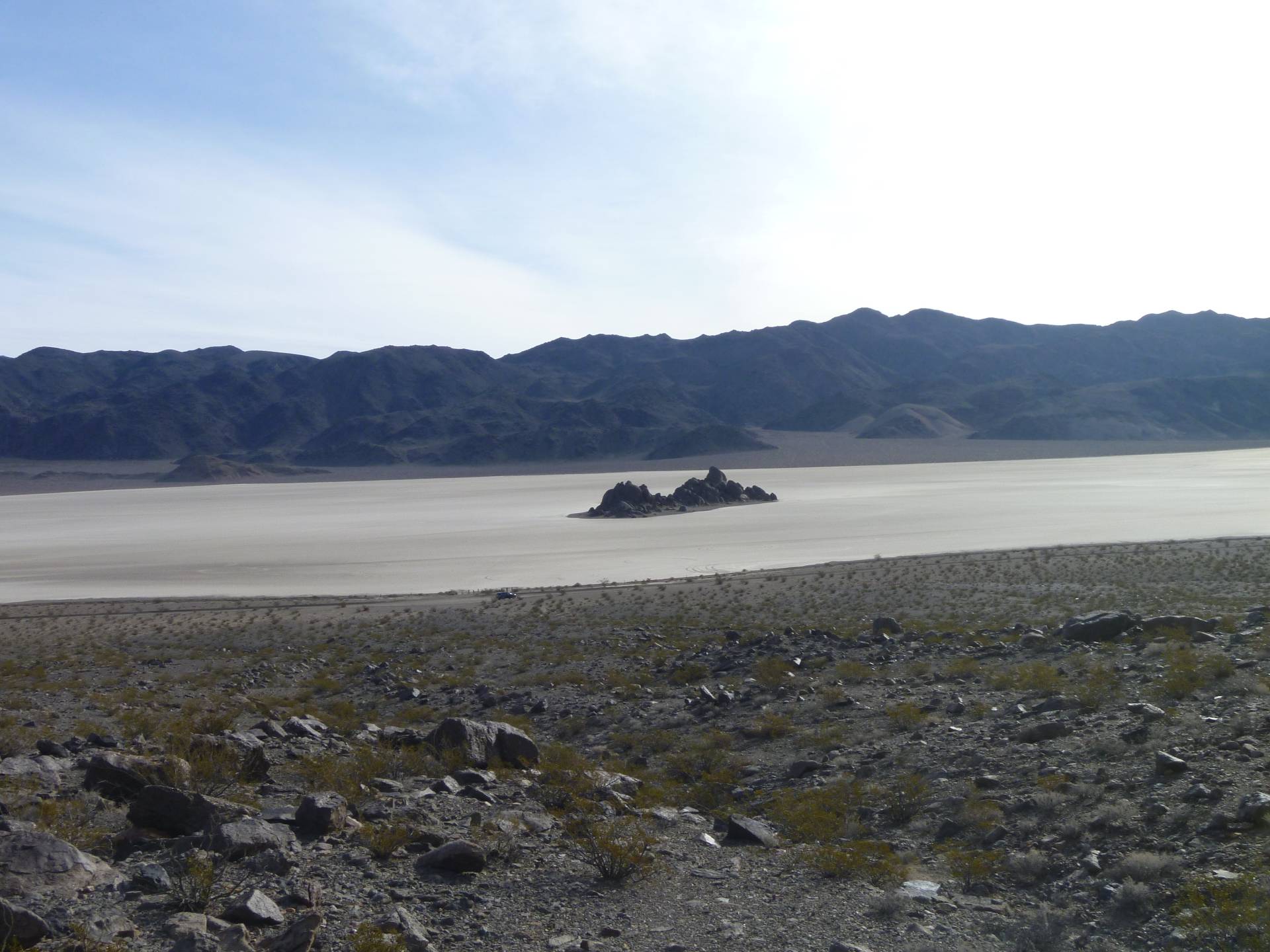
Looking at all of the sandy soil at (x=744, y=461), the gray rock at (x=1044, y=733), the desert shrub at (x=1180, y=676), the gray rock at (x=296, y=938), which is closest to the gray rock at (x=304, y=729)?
the gray rock at (x=296, y=938)

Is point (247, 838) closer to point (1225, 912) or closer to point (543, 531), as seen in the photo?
point (1225, 912)

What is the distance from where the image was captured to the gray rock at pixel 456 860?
607 centimetres

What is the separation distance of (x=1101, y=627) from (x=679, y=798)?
7305 millimetres

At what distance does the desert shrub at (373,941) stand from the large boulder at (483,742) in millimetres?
3784

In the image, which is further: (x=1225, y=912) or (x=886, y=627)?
(x=886, y=627)

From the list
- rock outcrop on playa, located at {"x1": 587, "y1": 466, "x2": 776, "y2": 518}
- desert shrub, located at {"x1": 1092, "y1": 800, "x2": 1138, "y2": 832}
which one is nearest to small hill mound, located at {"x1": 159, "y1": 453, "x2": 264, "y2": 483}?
rock outcrop on playa, located at {"x1": 587, "y1": 466, "x2": 776, "y2": 518}

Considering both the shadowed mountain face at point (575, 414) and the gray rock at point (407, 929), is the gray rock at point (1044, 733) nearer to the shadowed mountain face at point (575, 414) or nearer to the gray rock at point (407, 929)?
the gray rock at point (407, 929)

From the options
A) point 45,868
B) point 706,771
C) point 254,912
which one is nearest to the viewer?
point 254,912

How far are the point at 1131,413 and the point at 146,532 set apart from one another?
125803mm

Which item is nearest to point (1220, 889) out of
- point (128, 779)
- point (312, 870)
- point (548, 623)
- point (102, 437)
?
point (312, 870)

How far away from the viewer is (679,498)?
58.8 m

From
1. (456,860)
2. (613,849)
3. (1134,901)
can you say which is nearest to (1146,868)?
(1134,901)

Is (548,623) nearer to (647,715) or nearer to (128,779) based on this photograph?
(647,715)

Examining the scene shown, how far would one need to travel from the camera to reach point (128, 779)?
24.0 ft
